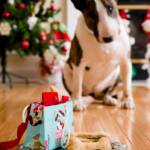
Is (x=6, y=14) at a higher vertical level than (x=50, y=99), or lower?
higher

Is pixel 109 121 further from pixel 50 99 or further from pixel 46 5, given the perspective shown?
pixel 46 5

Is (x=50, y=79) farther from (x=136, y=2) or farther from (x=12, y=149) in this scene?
(x=12, y=149)

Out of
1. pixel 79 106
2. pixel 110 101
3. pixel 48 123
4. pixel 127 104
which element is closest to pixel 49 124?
pixel 48 123

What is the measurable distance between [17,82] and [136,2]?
145 centimetres

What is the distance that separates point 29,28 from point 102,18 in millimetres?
1476

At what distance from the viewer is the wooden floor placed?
138 cm

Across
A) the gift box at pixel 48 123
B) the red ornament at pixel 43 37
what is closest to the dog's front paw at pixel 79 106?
the gift box at pixel 48 123

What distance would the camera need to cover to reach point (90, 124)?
1.63 metres

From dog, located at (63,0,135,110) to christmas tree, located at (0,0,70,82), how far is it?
1.07 meters

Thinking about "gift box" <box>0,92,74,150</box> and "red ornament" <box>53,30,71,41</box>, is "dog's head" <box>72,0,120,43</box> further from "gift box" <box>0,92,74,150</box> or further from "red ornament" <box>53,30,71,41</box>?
"red ornament" <box>53,30,71,41</box>

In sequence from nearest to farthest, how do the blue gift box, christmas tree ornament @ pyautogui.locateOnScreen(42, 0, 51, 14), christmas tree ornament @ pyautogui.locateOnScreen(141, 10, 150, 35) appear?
1. the blue gift box
2. christmas tree ornament @ pyautogui.locateOnScreen(42, 0, 51, 14)
3. christmas tree ornament @ pyautogui.locateOnScreen(141, 10, 150, 35)

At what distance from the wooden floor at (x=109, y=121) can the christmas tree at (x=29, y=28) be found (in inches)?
35.5

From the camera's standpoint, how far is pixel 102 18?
1927mm

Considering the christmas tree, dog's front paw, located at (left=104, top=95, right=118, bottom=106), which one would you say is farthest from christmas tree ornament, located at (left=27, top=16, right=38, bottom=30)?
dog's front paw, located at (left=104, top=95, right=118, bottom=106)
